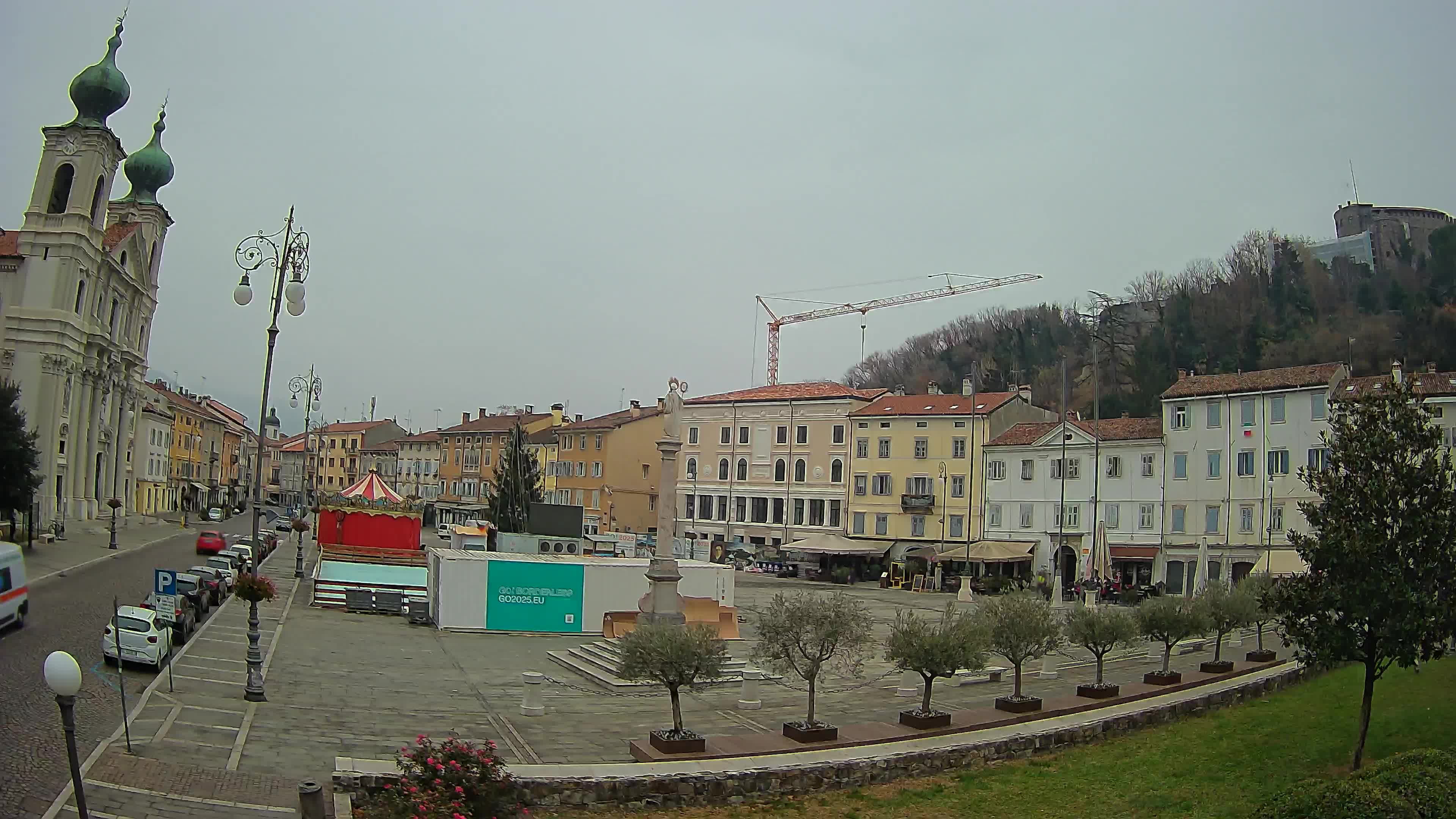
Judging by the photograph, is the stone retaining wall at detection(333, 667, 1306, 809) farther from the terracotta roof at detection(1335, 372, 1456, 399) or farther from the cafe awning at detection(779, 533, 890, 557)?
the cafe awning at detection(779, 533, 890, 557)

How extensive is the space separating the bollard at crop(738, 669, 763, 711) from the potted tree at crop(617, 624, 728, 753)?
16.4ft

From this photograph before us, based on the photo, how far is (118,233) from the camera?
7581 centimetres

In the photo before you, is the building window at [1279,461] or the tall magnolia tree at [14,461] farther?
the building window at [1279,461]

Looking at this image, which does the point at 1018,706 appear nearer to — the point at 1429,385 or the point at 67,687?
the point at 67,687

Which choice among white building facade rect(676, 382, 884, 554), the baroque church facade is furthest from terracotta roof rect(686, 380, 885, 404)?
the baroque church facade

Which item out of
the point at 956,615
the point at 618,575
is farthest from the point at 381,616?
the point at 956,615

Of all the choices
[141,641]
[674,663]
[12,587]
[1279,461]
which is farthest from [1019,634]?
[1279,461]

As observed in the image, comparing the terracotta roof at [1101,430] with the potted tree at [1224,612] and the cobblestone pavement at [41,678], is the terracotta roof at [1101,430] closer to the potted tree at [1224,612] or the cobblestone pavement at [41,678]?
the potted tree at [1224,612]

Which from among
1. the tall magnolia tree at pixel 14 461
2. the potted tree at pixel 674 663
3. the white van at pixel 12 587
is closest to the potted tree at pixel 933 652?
the potted tree at pixel 674 663

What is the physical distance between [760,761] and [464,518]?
7944 centimetres

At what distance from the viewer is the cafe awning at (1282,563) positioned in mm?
42938

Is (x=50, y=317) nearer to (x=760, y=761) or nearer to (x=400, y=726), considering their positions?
(x=400, y=726)

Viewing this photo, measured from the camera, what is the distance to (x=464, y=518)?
90875mm

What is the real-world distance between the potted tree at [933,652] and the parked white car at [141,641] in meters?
14.6
